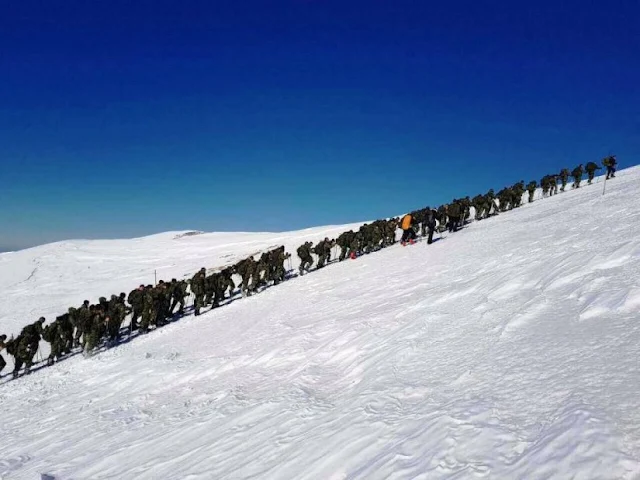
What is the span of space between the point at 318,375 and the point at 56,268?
41477 mm

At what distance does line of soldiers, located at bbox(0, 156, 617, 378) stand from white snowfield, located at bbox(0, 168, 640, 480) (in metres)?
1.03

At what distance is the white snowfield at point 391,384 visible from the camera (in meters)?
4.29

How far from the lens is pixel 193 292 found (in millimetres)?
18219

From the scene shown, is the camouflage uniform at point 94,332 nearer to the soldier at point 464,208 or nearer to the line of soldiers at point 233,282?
the line of soldiers at point 233,282

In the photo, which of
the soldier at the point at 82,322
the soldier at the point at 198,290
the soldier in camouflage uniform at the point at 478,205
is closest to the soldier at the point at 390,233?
the soldier in camouflage uniform at the point at 478,205

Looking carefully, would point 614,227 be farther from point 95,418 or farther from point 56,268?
point 56,268

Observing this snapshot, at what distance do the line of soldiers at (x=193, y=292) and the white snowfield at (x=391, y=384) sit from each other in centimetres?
103

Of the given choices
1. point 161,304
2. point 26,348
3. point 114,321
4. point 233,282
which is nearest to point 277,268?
point 233,282

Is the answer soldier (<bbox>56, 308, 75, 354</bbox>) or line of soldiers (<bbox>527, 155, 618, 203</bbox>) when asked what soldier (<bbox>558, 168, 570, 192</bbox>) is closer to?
line of soldiers (<bbox>527, 155, 618, 203</bbox>)

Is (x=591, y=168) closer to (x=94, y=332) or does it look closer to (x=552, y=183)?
(x=552, y=183)

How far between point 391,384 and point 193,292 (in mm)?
13334

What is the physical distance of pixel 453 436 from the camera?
177 inches

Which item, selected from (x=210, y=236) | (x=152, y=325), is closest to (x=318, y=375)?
(x=152, y=325)

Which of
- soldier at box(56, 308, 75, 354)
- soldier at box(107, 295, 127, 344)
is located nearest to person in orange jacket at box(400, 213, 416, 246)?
soldier at box(107, 295, 127, 344)
